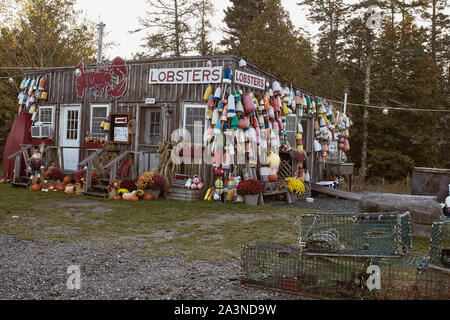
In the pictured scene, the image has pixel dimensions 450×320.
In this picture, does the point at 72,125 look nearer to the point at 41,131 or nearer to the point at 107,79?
the point at 41,131

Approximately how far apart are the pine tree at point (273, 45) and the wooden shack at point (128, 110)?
7788 millimetres

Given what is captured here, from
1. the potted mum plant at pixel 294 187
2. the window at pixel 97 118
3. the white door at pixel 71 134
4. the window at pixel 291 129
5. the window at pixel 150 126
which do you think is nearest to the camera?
the potted mum plant at pixel 294 187

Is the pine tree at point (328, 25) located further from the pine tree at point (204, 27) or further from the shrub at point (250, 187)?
the shrub at point (250, 187)

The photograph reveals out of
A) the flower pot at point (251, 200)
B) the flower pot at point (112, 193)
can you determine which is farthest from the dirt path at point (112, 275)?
the flower pot at point (112, 193)

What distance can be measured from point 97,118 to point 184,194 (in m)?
Answer: 4.83

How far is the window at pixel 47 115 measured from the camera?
1554cm

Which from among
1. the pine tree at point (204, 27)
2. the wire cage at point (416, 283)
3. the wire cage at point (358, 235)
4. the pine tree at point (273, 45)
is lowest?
the wire cage at point (416, 283)

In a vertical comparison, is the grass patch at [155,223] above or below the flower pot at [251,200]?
below

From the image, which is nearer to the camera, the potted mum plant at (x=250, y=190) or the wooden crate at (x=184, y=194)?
the potted mum plant at (x=250, y=190)

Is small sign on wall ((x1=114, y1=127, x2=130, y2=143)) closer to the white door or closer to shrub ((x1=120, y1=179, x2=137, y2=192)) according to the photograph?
shrub ((x1=120, y1=179, x2=137, y2=192))

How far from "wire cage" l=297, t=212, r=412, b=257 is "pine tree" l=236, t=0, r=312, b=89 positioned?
62.7 ft

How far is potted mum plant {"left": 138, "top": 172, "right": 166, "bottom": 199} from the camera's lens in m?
11.8

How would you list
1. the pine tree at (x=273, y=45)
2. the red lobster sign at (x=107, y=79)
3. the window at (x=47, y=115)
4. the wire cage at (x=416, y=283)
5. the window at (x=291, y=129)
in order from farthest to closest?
1. the pine tree at (x=273, y=45)
2. the window at (x=47, y=115)
3. the window at (x=291, y=129)
4. the red lobster sign at (x=107, y=79)
5. the wire cage at (x=416, y=283)
